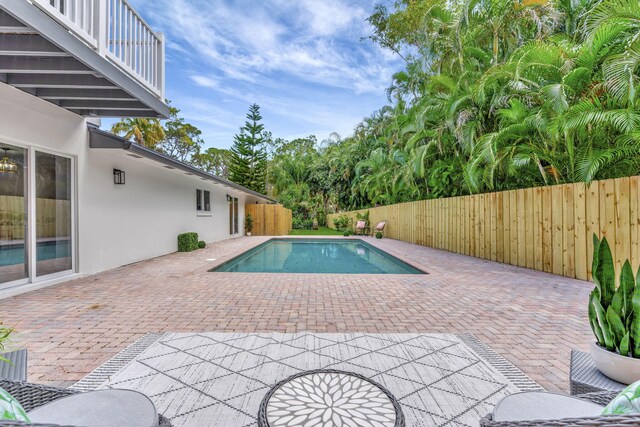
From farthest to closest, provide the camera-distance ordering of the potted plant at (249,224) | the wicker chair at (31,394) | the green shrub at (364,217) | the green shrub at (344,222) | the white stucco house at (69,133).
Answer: the green shrub at (344,222), the potted plant at (249,224), the green shrub at (364,217), the white stucco house at (69,133), the wicker chair at (31,394)

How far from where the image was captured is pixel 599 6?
5113mm

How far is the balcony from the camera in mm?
3115

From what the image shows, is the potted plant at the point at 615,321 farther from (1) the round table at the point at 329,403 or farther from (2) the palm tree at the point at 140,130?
(2) the palm tree at the point at 140,130

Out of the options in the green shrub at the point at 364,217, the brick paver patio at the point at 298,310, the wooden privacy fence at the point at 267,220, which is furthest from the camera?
the wooden privacy fence at the point at 267,220

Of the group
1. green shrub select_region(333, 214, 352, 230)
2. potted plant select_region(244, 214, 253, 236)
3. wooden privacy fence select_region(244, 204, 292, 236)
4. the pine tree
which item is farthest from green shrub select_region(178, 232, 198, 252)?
the pine tree

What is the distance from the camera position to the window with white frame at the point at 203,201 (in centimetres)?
1221

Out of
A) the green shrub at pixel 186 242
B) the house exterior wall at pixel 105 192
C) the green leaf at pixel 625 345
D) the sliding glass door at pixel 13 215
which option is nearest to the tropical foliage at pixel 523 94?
the green leaf at pixel 625 345

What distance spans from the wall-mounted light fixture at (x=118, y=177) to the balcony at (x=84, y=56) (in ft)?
4.51

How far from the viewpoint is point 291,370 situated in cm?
252

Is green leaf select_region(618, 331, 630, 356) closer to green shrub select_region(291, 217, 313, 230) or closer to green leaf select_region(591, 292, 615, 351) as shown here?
green leaf select_region(591, 292, 615, 351)

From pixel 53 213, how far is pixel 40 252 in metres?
0.68

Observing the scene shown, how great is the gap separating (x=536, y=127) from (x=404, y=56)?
14.8m

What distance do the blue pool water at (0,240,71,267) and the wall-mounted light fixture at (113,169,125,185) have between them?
176cm

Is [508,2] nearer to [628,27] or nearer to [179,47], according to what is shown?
[628,27]
